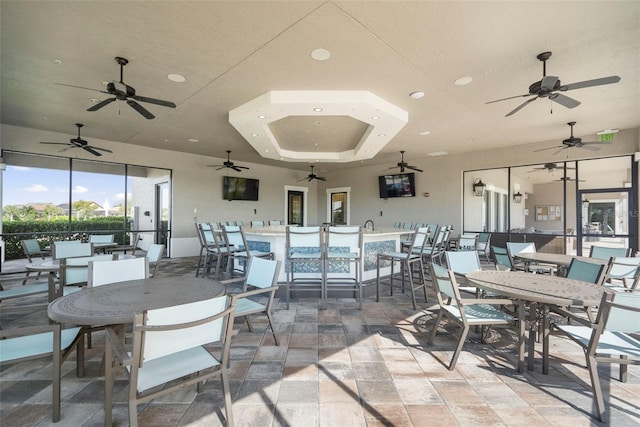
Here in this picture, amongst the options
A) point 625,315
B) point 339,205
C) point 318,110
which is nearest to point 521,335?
point 625,315

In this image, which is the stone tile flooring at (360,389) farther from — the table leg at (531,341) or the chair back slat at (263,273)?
the chair back slat at (263,273)

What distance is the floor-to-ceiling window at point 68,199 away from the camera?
20.7 ft

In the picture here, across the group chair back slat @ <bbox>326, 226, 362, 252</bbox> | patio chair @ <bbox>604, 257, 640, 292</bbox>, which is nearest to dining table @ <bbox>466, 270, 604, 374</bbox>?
chair back slat @ <bbox>326, 226, 362, 252</bbox>

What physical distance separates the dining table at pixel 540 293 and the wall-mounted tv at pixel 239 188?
779 cm

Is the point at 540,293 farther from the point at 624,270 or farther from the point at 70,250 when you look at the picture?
the point at 70,250

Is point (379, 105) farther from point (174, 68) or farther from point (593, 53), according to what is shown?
point (174, 68)

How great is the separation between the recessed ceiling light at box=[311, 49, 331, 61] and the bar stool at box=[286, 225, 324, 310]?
206cm

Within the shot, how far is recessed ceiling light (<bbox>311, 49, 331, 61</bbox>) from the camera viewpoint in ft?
9.82

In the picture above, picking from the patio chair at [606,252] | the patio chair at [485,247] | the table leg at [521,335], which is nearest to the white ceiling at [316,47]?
the patio chair at [606,252]

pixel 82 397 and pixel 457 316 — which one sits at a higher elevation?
pixel 457 316

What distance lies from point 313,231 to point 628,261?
3923mm

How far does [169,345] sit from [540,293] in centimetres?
Answer: 249

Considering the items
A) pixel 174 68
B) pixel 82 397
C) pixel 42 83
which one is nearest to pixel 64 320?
pixel 82 397

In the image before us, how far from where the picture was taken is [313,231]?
12.3 ft
